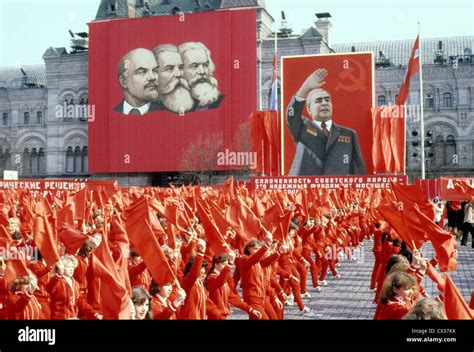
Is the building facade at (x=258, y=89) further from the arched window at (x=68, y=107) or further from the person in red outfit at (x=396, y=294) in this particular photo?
the person in red outfit at (x=396, y=294)

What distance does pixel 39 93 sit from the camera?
60.3 m

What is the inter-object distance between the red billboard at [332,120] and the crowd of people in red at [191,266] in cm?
1580

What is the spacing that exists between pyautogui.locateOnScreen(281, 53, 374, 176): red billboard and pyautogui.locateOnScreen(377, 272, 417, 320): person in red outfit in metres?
24.8

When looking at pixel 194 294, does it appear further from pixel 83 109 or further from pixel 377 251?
pixel 83 109

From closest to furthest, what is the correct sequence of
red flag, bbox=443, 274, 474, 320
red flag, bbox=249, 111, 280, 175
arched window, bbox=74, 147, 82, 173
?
red flag, bbox=443, 274, 474, 320, red flag, bbox=249, 111, 280, 175, arched window, bbox=74, 147, 82, 173

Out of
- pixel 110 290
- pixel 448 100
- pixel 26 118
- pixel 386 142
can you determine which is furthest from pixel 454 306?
pixel 26 118

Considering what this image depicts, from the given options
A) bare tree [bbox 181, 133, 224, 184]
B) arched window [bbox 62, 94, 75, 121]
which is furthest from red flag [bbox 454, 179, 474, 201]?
arched window [bbox 62, 94, 75, 121]

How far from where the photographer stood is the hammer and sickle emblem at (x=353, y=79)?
3141 centimetres

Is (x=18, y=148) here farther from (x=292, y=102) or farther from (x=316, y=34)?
(x=292, y=102)

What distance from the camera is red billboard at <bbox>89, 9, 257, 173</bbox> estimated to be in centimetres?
4944

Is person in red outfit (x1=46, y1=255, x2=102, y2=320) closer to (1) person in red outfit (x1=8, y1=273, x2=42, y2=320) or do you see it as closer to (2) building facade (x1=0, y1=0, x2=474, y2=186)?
(1) person in red outfit (x1=8, y1=273, x2=42, y2=320)

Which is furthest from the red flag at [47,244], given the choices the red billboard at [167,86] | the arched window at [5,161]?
the arched window at [5,161]

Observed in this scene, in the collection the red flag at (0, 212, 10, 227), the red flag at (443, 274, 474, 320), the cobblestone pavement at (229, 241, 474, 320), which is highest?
the red flag at (0, 212, 10, 227)
